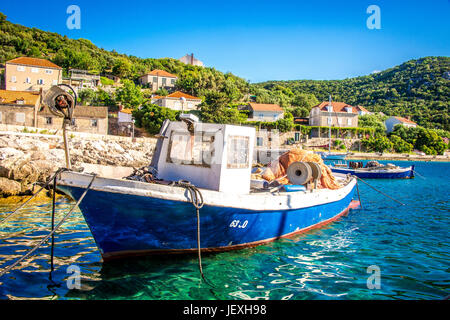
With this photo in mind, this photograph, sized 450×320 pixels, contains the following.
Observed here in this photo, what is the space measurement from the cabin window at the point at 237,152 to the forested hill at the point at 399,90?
236 ft

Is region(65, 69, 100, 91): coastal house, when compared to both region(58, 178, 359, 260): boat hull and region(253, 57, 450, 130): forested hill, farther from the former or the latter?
region(58, 178, 359, 260): boat hull

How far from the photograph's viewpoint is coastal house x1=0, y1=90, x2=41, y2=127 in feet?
109

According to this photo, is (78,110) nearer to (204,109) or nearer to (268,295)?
(204,109)

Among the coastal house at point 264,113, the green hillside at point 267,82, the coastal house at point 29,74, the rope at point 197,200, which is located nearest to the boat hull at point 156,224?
the rope at point 197,200

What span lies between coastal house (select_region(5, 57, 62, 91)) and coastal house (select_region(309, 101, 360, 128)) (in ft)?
166

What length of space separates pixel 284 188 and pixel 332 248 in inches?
86.2

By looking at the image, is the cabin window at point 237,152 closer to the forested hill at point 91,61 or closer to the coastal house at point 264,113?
the forested hill at point 91,61

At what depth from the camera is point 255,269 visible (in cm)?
677

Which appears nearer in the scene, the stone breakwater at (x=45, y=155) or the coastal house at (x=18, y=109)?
the stone breakwater at (x=45, y=155)

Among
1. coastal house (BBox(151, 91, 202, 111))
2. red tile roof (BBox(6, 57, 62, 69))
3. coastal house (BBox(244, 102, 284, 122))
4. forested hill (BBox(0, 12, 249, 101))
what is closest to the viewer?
red tile roof (BBox(6, 57, 62, 69))

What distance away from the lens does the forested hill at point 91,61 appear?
72375 mm

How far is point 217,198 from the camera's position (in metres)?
6.56

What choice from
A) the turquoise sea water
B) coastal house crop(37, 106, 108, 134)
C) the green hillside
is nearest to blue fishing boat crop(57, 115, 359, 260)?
the turquoise sea water

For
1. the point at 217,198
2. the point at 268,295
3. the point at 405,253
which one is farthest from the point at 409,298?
the point at 217,198
